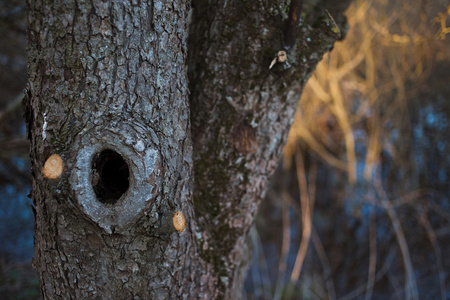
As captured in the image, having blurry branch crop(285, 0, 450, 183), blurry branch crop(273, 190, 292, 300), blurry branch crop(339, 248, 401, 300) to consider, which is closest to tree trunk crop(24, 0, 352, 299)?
blurry branch crop(285, 0, 450, 183)

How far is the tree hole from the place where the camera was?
3.01 ft

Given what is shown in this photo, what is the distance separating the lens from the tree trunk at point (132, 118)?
0.88 m

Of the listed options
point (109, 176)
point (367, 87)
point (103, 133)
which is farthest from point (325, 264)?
point (103, 133)

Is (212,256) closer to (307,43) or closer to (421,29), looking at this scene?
(307,43)

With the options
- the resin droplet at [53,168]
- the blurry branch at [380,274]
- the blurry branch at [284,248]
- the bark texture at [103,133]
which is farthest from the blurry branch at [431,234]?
the resin droplet at [53,168]

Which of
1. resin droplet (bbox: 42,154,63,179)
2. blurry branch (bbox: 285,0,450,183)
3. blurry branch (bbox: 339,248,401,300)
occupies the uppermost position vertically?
blurry branch (bbox: 285,0,450,183)

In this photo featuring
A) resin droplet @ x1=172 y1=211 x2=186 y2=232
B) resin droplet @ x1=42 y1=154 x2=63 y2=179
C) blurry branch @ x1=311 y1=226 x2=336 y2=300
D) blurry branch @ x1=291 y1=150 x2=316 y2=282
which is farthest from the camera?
blurry branch @ x1=311 y1=226 x2=336 y2=300

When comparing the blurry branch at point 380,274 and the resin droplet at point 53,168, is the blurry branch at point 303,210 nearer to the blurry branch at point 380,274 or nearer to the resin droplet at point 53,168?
the blurry branch at point 380,274

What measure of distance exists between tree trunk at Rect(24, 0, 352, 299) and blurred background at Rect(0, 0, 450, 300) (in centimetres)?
198

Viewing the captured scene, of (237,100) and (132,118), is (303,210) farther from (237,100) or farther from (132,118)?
(132,118)

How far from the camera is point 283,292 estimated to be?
3.26 metres

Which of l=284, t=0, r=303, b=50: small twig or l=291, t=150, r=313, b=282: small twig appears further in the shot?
l=291, t=150, r=313, b=282: small twig

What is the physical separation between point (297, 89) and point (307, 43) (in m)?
0.17

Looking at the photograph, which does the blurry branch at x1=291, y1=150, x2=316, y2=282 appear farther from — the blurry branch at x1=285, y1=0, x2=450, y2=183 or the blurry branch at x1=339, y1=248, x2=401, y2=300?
the blurry branch at x1=339, y1=248, x2=401, y2=300
